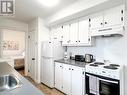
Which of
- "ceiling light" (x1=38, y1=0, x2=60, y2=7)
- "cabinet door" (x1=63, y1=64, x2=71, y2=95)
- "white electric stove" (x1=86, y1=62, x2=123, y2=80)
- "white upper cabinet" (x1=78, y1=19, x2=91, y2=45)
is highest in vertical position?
"ceiling light" (x1=38, y1=0, x2=60, y2=7)

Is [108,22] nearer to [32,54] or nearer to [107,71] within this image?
[107,71]

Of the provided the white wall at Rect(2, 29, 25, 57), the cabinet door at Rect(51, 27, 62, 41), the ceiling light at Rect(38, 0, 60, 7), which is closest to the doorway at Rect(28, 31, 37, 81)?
the cabinet door at Rect(51, 27, 62, 41)

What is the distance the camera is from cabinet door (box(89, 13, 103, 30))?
2.45 m

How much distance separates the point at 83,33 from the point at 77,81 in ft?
4.29

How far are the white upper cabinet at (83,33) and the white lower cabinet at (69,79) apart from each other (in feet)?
2.48

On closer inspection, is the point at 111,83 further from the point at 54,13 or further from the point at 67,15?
the point at 54,13

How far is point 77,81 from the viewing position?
8.59 ft

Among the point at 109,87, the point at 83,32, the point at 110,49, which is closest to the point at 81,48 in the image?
the point at 83,32

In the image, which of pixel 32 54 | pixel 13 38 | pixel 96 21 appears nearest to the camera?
pixel 96 21

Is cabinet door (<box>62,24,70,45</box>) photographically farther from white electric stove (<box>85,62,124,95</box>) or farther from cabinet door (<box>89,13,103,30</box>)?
white electric stove (<box>85,62,124,95</box>)

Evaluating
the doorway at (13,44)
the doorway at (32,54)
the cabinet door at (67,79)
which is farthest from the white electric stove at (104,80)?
the doorway at (13,44)

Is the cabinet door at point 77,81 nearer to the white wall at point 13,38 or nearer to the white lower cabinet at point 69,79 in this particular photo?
the white lower cabinet at point 69,79

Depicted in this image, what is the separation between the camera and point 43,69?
3.86 m

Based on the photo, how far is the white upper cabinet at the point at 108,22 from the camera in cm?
213
